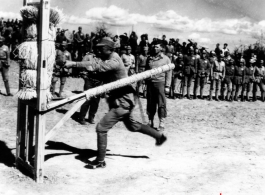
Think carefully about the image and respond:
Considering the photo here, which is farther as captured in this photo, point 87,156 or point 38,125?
point 87,156

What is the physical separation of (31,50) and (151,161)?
298 cm

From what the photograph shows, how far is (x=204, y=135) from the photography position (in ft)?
31.0

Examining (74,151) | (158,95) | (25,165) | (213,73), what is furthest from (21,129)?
(213,73)

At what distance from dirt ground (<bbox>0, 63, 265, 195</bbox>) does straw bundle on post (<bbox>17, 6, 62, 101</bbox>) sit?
1.38 meters

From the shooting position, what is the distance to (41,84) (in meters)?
→ 5.43

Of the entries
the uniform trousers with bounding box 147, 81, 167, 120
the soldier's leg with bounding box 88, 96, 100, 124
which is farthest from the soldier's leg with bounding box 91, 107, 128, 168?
the soldier's leg with bounding box 88, 96, 100, 124

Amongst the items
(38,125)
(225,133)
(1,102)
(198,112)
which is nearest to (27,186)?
(38,125)

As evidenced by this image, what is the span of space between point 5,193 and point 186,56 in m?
10.4

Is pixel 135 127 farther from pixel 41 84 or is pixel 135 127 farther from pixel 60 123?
pixel 41 84

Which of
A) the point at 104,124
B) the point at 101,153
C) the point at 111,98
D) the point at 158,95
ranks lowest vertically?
the point at 101,153

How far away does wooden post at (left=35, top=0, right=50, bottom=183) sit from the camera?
205 inches

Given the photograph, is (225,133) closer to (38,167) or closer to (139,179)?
(139,179)

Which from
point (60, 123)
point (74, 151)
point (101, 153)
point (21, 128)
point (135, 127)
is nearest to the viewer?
point (60, 123)

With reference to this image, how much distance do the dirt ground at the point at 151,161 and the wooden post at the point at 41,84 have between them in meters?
0.34
